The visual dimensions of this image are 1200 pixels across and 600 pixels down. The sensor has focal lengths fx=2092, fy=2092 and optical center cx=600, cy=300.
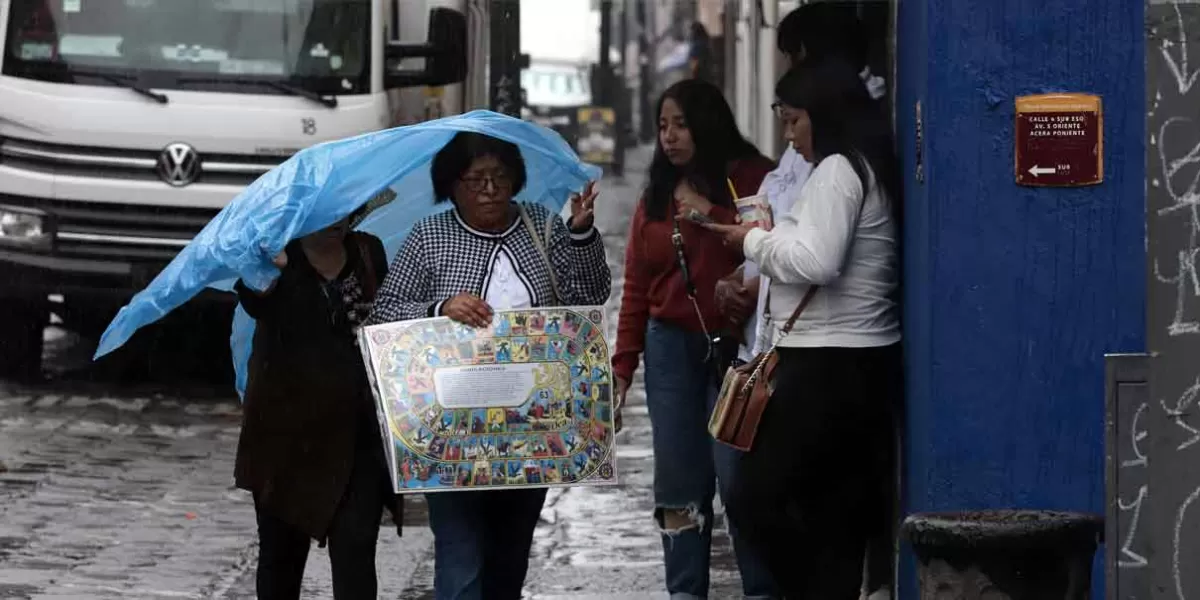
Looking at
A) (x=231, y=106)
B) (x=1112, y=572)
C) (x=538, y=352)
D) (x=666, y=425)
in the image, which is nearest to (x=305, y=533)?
(x=538, y=352)

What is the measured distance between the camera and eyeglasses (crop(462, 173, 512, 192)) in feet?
19.5

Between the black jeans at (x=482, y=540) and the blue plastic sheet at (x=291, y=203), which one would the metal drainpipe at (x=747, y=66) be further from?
the black jeans at (x=482, y=540)

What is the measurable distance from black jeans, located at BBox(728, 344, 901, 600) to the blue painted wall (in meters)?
0.31

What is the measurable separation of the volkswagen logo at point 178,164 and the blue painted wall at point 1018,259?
6631mm

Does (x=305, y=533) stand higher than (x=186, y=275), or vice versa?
(x=186, y=275)

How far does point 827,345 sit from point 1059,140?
884 mm

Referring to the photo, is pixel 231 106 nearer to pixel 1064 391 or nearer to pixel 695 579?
pixel 695 579

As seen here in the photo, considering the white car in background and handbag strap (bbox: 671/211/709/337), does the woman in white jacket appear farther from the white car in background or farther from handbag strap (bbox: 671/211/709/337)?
the white car in background

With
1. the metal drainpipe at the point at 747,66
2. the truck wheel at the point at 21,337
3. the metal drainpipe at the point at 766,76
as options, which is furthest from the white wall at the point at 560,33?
the truck wheel at the point at 21,337

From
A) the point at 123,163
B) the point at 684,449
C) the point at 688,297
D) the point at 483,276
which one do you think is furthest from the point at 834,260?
the point at 123,163

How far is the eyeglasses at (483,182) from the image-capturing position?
5.95 m

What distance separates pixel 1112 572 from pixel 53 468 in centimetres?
637

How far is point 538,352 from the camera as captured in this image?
229 inches

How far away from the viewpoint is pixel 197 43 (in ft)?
38.0
